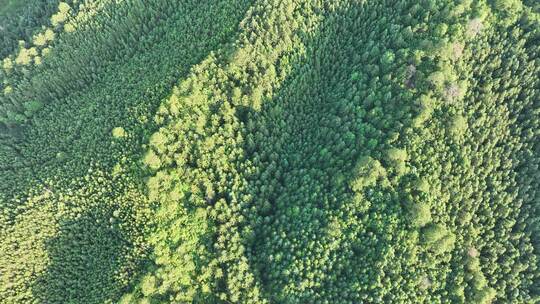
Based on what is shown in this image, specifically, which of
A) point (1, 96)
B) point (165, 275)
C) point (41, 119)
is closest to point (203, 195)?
point (165, 275)

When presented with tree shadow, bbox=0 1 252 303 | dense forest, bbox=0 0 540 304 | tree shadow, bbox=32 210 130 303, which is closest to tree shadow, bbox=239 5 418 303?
dense forest, bbox=0 0 540 304

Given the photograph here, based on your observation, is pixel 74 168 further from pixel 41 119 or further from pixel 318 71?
pixel 318 71

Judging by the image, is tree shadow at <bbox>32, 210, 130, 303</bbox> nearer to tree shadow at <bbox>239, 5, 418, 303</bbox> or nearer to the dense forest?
the dense forest

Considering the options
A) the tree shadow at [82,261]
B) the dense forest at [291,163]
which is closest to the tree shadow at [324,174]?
the dense forest at [291,163]

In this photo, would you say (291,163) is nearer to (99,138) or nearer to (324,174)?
(324,174)

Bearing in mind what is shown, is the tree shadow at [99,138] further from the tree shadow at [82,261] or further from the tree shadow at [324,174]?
the tree shadow at [324,174]

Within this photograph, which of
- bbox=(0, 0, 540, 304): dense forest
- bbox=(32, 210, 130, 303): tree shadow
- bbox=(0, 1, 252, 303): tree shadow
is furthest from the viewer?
bbox=(0, 1, 252, 303): tree shadow

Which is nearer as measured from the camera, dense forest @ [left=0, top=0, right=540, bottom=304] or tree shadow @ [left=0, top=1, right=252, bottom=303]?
dense forest @ [left=0, top=0, right=540, bottom=304]

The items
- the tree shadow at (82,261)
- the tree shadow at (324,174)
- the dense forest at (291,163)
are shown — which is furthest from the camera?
the tree shadow at (82,261)

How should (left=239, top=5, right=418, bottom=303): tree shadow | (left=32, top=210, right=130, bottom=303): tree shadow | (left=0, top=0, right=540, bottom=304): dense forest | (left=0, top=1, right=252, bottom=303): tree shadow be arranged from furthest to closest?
1. (left=0, top=1, right=252, bottom=303): tree shadow
2. (left=32, top=210, right=130, bottom=303): tree shadow
3. (left=239, top=5, right=418, bottom=303): tree shadow
4. (left=0, top=0, right=540, bottom=304): dense forest
